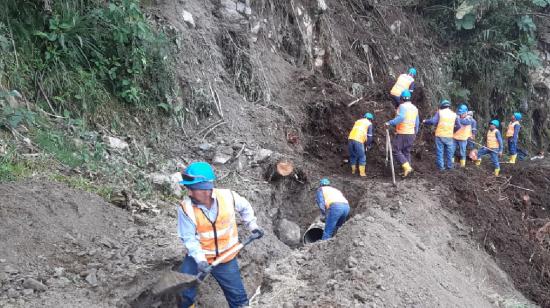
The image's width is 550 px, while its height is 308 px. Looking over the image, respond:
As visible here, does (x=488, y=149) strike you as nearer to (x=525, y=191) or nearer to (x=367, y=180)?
(x=525, y=191)

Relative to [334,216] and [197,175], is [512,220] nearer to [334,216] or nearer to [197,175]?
[334,216]

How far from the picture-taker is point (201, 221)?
4.36 meters

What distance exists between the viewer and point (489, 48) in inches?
615

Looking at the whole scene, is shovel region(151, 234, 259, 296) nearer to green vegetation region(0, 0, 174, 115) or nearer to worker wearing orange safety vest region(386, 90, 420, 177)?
green vegetation region(0, 0, 174, 115)

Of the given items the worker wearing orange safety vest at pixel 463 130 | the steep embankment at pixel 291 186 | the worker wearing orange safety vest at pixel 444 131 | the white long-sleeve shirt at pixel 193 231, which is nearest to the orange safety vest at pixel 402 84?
the steep embankment at pixel 291 186

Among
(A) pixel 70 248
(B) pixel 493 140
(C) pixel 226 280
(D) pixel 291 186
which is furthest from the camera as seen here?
(B) pixel 493 140

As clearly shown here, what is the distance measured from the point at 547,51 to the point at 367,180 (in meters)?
10.6

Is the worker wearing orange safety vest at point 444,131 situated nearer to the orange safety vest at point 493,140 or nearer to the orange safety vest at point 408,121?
the orange safety vest at point 408,121

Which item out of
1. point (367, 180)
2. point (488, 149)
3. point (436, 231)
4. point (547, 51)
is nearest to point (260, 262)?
point (436, 231)

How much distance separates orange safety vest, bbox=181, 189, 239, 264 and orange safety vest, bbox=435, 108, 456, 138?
671 centimetres

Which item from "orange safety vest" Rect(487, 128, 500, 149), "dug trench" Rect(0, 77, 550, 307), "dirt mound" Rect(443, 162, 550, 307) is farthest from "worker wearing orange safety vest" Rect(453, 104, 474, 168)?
"dug trench" Rect(0, 77, 550, 307)

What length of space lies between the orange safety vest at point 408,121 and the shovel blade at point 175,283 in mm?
6194

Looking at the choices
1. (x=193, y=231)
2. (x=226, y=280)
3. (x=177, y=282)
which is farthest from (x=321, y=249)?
(x=177, y=282)

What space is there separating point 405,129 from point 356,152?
1015 mm
